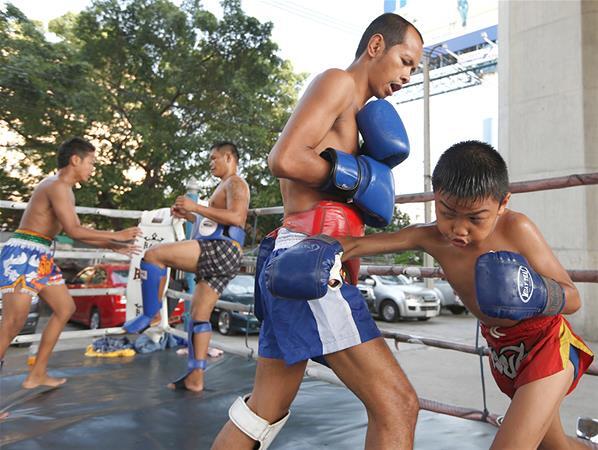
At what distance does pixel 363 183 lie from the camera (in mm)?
1376

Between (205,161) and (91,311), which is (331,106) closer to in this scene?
(91,311)

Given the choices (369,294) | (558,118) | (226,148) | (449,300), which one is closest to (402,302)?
(369,294)

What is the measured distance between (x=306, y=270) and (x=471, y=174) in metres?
0.47

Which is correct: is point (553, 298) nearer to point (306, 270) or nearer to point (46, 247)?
point (306, 270)

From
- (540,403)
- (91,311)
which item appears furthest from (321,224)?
(91,311)

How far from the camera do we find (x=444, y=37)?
33.7 meters

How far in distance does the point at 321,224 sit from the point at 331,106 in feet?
1.07

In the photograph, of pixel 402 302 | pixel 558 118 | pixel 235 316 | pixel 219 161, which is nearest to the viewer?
pixel 219 161

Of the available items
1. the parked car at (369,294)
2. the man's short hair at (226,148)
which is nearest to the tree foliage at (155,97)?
the parked car at (369,294)

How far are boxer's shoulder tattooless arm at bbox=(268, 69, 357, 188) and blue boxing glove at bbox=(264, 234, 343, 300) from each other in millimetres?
195

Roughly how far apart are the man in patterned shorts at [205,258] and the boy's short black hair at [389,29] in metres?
1.58

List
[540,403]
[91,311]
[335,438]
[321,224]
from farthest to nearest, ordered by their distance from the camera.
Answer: [91,311] < [335,438] < [321,224] < [540,403]

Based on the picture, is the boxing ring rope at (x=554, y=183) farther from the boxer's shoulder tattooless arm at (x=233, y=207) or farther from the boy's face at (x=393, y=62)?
the boxer's shoulder tattooless arm at (x=233, y=207)

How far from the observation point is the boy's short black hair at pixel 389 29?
4.98ft
